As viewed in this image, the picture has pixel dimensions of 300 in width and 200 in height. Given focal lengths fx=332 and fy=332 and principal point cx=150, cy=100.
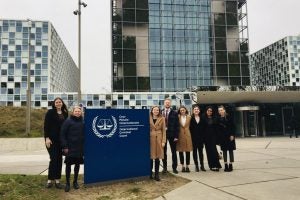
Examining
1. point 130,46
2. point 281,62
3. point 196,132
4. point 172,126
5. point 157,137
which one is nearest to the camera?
point 157,137

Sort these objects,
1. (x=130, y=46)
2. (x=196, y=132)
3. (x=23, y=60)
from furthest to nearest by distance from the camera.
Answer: (x=23, y=60) → (x=130, y=46) → (x=196, y=132)

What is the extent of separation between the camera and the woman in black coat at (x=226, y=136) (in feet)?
28.7

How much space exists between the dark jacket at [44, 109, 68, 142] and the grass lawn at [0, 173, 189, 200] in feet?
3.35

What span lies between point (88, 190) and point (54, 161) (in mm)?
947

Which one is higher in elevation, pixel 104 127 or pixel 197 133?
pixel 104 127

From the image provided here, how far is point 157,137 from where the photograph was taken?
7.79 metres

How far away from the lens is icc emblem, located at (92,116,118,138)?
6.78 m

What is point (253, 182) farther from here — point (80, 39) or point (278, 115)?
point (278, 115)

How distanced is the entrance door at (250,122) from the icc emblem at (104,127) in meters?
23.4

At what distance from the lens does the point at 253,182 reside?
6988mm

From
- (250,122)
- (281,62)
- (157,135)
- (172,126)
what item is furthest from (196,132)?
(281,62)

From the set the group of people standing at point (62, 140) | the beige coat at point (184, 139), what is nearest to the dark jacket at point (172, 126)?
the beige coat at point (184, 139)

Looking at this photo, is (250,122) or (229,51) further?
(229,51)

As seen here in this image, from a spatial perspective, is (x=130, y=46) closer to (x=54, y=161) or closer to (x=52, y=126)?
(x=52, y=126)
